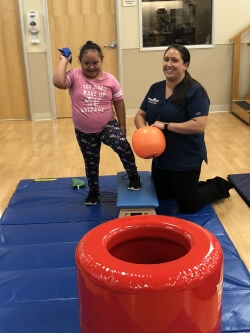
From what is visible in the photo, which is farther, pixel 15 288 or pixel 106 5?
pixel 106 5

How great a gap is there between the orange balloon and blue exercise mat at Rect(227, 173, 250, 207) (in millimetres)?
941

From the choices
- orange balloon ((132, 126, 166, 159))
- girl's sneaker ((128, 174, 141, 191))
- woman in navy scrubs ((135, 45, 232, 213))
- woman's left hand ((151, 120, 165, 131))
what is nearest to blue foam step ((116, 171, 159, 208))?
girl's sneaker ((128, 174, 141, 191))

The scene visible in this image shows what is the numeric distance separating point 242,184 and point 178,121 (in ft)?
3.31

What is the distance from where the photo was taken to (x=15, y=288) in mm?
2148

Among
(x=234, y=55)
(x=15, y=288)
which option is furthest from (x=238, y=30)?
(x=15, y=288)

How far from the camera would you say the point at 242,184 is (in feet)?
11.4

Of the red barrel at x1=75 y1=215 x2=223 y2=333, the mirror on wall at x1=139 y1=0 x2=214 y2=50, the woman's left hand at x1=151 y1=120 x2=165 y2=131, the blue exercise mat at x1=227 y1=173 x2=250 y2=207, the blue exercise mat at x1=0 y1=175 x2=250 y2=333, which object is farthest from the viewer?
the mirror on wall at x1=139 y1=0 x2=214 y2=50

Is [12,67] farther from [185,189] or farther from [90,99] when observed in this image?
[185,189]

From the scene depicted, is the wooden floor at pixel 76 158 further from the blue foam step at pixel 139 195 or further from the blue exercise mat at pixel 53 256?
the blue foam step at pixel 139 195

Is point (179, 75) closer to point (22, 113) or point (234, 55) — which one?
point (234, 55)

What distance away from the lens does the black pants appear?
2949 millimetres

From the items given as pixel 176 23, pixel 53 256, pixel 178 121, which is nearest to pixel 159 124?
pixel 178 121

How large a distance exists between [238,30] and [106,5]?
198 cm

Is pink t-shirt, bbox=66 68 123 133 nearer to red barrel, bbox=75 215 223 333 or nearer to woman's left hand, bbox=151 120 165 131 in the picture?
woman's left hand, bbox=151 120 165 131
